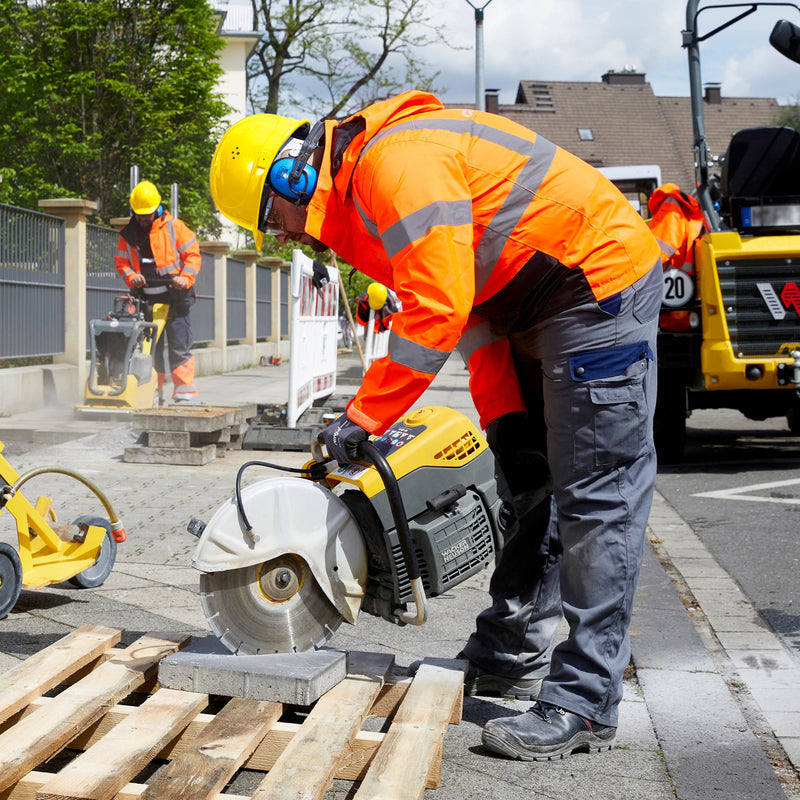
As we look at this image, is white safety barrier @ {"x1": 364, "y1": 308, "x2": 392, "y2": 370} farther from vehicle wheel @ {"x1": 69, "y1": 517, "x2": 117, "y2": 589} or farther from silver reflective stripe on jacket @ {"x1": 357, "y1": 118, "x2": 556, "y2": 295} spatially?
silver reflective stripe on jacket @ {"x1": 357, "y1": 118, "x2": 556, "y2": 295}

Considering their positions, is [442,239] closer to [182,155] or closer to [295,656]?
[295,656]

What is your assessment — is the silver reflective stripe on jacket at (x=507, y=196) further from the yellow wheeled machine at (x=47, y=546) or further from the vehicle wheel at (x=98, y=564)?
the vehicle wheel at (x=98, y=564)

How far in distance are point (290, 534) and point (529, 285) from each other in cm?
93

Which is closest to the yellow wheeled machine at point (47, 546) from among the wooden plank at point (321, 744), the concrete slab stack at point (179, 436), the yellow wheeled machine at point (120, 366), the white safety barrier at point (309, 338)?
the wooden plank at point (321, 744)

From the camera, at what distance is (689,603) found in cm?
448

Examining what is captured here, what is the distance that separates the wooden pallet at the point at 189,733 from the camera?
A: 2.26m

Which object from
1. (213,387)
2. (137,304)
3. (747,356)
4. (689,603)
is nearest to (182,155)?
(213,387)

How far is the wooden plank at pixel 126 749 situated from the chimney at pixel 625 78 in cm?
5199

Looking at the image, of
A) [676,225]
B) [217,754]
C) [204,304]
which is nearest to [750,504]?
[676,225]

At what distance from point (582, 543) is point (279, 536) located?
32.4 inches

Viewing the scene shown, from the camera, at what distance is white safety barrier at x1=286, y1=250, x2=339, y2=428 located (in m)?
8.57

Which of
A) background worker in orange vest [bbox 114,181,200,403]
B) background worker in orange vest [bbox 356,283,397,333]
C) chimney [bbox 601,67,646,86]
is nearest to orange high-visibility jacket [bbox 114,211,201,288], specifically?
background worker in orange vest [bbox 114,181,200,403]

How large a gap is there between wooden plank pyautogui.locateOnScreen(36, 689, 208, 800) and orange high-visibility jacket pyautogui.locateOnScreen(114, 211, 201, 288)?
27.9ft

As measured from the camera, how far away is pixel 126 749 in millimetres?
2387
